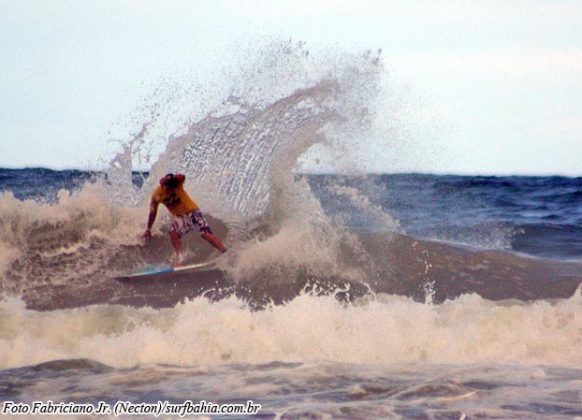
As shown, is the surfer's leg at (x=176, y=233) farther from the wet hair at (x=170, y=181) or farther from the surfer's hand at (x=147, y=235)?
the wet hair at (x=170, y=181)

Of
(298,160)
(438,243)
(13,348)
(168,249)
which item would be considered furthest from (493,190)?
(13,348)

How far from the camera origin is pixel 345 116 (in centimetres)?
1330

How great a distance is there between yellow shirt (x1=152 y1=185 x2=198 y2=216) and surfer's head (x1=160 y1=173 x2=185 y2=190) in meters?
0.10

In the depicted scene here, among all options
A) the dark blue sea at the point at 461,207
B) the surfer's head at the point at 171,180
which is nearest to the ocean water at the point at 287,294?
the dark blue sea at the point at 461,207

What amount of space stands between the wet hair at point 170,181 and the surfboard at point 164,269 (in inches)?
48.8

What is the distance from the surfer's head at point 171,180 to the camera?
11508 millimetres

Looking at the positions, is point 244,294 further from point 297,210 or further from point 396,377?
point 396,377

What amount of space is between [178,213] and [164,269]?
84 centimetres

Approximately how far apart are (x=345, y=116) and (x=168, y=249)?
350 centimetres

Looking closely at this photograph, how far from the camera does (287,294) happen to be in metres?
11.3

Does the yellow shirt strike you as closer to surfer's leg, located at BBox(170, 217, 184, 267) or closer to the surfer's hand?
surfer's leg, located at BBox(170, 217, 184, 267)

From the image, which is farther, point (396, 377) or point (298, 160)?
point (298, 160)

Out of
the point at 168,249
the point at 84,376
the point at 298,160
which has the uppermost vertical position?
the point at 298,160

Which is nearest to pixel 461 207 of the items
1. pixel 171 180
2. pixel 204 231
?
pixel 204 231
